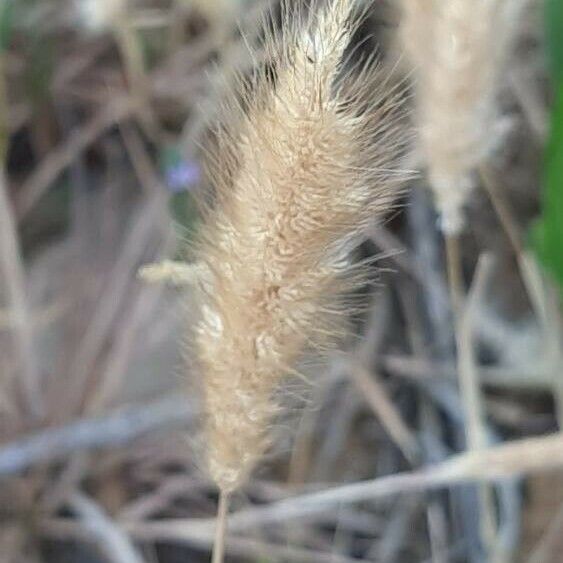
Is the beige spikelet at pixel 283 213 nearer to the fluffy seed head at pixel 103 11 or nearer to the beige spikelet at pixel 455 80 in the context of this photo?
the beige spikelet at pixel 455 80

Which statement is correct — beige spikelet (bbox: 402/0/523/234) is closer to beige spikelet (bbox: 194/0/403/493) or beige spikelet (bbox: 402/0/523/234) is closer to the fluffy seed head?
beige spikelet (bbox: 194/0/403/493)

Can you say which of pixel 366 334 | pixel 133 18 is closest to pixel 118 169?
pixel 133 18

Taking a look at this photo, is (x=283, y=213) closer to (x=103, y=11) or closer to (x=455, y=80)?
(x=455, y=80)

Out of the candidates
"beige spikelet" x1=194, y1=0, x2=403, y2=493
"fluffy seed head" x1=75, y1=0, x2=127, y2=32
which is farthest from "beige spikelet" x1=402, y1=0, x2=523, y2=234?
"fluffy seed head" x1=75, y1=0, x2=127, y2=32

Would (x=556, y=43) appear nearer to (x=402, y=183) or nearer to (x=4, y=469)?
(x=402, y=183)

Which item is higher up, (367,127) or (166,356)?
(367,127)

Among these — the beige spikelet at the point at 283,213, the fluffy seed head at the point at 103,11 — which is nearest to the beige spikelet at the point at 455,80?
the beige spikelet at the point at 283,213
